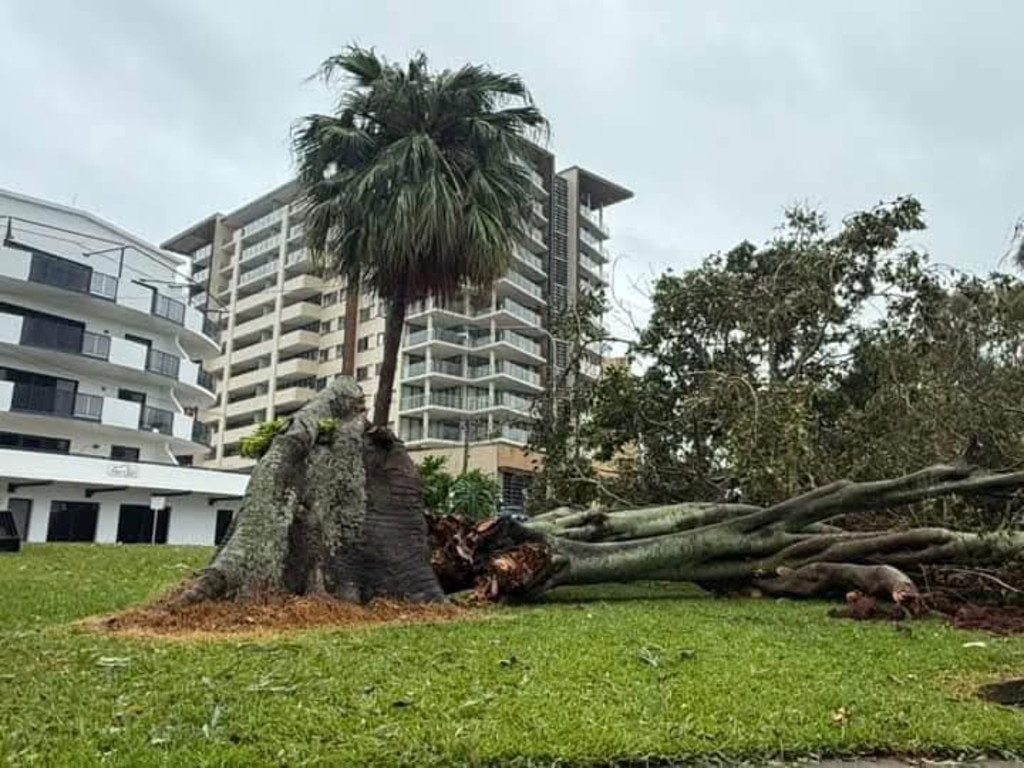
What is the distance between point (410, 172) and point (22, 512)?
19960mm

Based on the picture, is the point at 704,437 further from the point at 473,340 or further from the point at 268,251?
the point at 268,251

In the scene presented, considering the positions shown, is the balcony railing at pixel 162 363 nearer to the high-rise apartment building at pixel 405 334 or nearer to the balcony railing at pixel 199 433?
the balcony railing at pixel 199 433

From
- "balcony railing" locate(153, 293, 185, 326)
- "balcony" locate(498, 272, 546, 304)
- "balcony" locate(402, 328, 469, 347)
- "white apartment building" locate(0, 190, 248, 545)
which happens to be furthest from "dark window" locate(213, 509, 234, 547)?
"balcony" locate(498, 272, 546, 304)

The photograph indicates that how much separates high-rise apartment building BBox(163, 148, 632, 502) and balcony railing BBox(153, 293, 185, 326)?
55.0ft

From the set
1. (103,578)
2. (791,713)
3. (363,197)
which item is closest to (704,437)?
(363,197)

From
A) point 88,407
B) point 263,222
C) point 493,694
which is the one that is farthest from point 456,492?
point 263,222

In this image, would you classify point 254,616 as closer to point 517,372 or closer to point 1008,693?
point 1008,693

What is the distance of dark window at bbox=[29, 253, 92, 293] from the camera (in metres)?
28.5

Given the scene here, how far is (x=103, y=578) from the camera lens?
10.6 metres

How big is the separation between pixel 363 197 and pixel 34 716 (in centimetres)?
1168

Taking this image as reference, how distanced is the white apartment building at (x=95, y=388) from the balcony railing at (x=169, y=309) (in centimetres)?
5

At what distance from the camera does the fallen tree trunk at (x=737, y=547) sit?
9.06 metres

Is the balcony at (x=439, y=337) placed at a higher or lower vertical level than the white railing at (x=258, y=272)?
lower

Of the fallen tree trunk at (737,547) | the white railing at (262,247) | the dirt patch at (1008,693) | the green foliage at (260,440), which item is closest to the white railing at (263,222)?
the white railing at (262,247)
